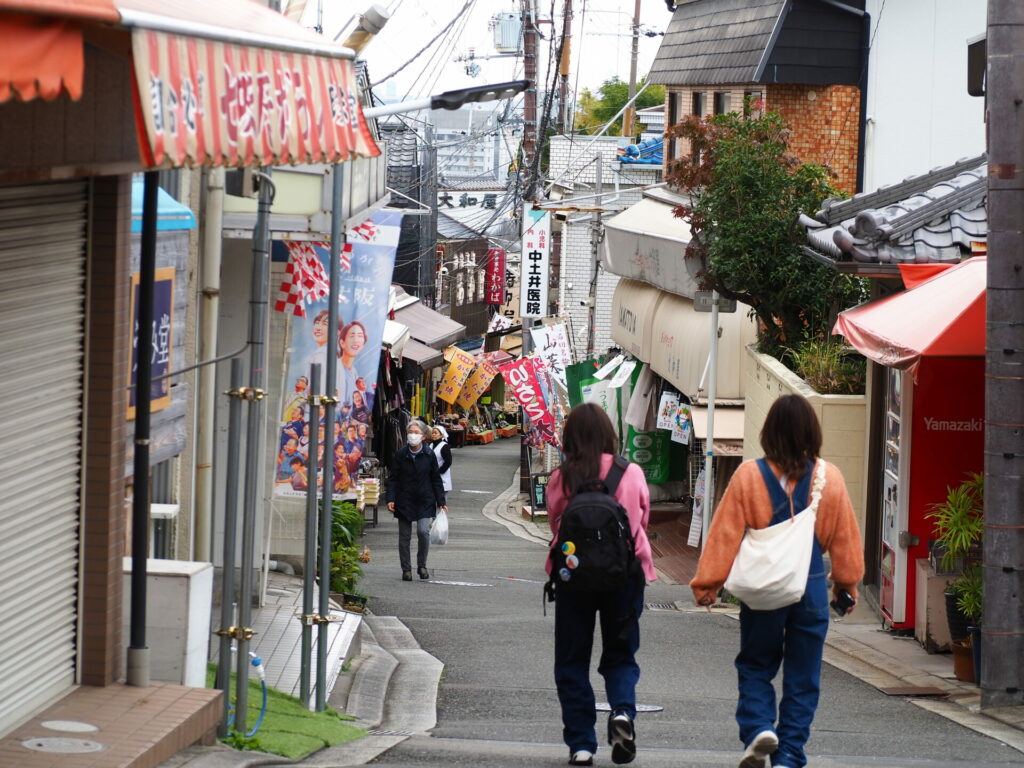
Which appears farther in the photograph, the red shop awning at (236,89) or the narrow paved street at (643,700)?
the narrow paved street at (643,700)

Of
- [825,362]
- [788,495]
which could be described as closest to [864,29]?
[825,362]

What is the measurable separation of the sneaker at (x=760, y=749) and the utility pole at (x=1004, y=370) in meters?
2.93

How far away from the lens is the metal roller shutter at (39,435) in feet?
17.4

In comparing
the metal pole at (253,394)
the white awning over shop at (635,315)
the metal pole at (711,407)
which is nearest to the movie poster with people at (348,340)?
the metal pole at (253,394)

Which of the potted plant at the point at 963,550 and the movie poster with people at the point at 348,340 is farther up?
the movie poster with people at the point at 348,340

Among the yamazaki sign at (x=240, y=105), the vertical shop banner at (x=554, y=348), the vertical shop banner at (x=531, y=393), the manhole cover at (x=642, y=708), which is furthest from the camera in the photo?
the vertical shop banner at (x=554, y=348)

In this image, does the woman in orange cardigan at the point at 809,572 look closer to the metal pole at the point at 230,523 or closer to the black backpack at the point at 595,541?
the black backpack at the point at 595,541

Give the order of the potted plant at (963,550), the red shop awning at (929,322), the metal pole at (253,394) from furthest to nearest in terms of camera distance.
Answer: the potted plant at (963,550)
the red shop awning at (929,322)
the metal pole at (253,394)

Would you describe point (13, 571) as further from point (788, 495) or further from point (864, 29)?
point (864, 29)

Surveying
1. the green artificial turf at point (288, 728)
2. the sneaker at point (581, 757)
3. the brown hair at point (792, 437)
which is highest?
the brown hair at point (792, 437)

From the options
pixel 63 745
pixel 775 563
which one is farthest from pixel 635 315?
pixel 63 745

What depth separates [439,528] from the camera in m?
17.1

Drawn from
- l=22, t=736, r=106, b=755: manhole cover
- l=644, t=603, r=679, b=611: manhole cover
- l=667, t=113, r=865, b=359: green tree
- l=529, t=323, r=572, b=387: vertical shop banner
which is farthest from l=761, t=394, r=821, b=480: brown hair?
l=529, t=323, r=572, b=387: vertical shop banner

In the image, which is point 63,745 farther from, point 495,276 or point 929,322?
point 495,276
